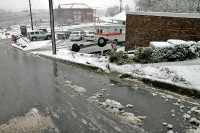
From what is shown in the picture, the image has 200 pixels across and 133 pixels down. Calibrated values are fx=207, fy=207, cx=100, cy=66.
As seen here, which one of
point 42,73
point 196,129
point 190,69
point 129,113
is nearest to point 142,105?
point 129,113

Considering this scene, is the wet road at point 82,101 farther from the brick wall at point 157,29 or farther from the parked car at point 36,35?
the parked car at point 36,35

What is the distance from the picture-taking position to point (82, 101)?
9.13m

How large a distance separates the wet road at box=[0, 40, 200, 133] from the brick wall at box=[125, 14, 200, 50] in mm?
6236

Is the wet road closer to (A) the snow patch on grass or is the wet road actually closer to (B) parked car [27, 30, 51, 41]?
(A) the snow patch on grass

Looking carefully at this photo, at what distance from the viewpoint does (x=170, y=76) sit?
1047 centimetres

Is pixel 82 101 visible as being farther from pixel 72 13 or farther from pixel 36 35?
pixel 72 13

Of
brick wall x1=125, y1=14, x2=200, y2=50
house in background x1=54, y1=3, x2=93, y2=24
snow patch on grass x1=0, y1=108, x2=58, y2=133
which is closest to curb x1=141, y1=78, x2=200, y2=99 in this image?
snow patch on grass x1=0, y1=108, x2=58, y2=133

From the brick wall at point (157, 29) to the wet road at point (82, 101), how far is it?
624 centimetres

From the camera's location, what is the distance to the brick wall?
48.5 feet

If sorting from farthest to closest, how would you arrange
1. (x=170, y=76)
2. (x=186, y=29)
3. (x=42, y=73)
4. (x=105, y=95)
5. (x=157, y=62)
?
(x=186, y=29) < (x=42, y=73) < (x=157, y=62) < (x=170, y=76) < (x=105, y=95)

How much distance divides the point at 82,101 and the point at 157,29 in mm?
10108

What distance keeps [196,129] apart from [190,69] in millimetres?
4624

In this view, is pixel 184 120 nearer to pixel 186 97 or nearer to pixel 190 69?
pixel 186 97

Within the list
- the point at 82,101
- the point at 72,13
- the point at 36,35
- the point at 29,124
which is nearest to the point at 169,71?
the point at 82,101
